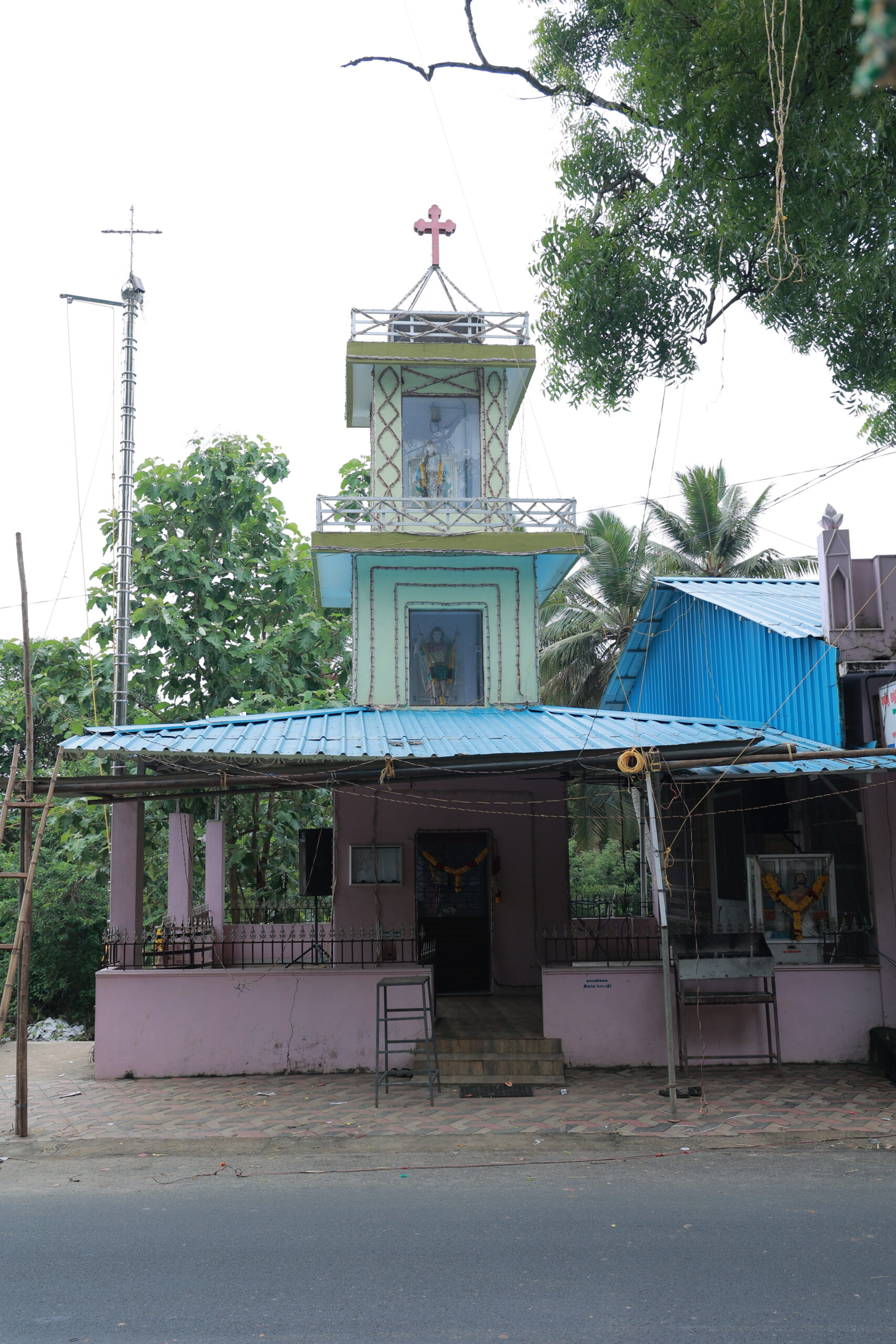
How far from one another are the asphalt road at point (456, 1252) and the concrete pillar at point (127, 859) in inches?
171

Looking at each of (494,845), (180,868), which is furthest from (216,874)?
(494,845)

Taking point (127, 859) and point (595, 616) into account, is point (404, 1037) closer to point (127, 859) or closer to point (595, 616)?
point (127, 859)

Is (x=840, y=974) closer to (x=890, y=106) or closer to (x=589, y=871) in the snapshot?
(x=890, y=106)

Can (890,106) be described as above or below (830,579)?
above

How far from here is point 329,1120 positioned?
942 centimetres

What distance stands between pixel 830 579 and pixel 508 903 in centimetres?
635

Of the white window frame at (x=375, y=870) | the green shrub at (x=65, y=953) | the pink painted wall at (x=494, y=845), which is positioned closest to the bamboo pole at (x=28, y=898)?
the pink painted wall at (x=494, y=845)

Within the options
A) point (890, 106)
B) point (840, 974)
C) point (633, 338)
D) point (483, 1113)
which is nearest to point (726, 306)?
point (633, 338)

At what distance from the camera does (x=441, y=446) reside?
51.9 ft

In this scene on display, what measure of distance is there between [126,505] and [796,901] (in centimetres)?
1297

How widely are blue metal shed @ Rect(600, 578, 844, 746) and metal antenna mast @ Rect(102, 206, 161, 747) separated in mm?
8796

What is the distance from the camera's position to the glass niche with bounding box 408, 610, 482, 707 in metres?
14.9

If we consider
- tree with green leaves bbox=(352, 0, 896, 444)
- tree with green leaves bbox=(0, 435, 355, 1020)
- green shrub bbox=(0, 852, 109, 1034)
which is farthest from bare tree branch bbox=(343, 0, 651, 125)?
green shrub bbox=(0, 852, 109, 1034)

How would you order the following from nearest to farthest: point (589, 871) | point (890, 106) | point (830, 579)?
1. point (890, 106)
2. point (830, 579)
3. point (589, 871)
